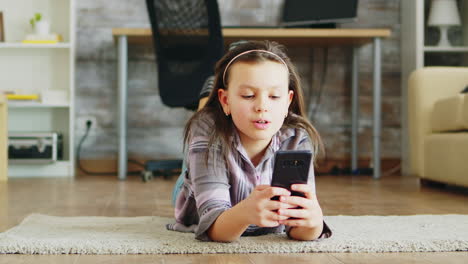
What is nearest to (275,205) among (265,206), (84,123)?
(265,206)

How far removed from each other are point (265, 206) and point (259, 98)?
22cm

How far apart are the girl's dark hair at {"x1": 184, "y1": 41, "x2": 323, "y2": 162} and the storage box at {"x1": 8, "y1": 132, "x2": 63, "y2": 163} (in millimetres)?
2070

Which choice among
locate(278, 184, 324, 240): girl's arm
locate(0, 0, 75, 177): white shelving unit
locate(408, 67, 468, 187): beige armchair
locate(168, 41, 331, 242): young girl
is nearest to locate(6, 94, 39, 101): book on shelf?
locate(0, 0, 75, 177): white shelving unit

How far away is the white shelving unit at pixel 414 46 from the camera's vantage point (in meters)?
3.29

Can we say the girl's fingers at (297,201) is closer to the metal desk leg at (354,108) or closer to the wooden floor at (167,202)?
the wooden floor at (167,202)

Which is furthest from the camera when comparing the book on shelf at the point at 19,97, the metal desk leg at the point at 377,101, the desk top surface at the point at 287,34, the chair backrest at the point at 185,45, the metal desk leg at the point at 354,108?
the metal desk leg at the point at 354,108

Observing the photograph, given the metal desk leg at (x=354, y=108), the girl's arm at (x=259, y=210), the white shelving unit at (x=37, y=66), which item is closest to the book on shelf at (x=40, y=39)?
the white shelving unit at (x=37, y=66)

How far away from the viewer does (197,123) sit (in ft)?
4.09

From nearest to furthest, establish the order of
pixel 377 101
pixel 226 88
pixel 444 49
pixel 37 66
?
pixel 226 88 < pixel 377 101 < pixel 444 49 < pixel 37 66

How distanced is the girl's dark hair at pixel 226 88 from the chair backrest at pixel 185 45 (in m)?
1.43

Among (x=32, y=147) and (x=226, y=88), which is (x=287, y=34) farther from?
(x=226, y=88)

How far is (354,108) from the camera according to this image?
345 centimetres

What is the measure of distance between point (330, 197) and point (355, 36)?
1.15 metres

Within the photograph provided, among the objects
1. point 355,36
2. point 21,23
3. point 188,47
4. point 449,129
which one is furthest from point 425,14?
point 21,23
